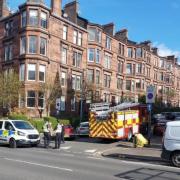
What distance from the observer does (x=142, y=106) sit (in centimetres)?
3341

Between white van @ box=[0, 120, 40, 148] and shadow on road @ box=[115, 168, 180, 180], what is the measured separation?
11.0 meters

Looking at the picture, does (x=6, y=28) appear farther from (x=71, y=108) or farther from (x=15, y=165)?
(x=15, y=165)

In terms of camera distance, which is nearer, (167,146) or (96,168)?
(96,168)

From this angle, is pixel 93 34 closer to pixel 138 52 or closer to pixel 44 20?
pixel 44 20

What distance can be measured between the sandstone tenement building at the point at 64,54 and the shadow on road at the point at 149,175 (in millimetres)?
30576

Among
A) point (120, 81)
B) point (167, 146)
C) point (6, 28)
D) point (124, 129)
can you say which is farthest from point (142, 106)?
point (120, 81)

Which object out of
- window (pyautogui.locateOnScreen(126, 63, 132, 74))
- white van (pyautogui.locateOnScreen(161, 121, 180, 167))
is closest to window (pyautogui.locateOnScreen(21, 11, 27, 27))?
window (pyautogui.locateOnScreen(126, 63, 132, 74))

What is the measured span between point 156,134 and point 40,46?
18460mm

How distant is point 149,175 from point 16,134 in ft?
41.5

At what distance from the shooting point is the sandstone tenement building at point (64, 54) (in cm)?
4484

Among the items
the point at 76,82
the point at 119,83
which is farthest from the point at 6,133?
the point at 119,83

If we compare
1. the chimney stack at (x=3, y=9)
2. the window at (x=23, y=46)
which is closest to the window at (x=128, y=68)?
the chimney stack at (x=3, y=9)

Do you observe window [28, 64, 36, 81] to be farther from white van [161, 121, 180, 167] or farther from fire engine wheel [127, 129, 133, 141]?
white van [161, 121, 180, 167]

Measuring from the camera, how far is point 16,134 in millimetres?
24375
